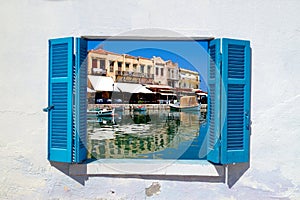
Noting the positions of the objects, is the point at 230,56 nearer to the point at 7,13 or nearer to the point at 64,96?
the point at 64,96

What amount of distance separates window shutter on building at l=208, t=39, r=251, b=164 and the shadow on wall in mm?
125

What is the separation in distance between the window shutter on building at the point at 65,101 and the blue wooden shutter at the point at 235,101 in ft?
3.95

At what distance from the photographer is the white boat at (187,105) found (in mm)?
18219

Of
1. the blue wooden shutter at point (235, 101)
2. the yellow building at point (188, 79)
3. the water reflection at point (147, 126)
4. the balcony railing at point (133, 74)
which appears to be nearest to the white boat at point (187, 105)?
the water reflection at point (147, 126)

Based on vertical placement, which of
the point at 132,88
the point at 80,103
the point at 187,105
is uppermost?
the point at 132,88

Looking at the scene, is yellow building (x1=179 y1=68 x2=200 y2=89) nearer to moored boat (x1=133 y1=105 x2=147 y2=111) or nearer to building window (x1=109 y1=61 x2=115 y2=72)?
moored boat (x1=133 y1=105 x2=147 y2=111)

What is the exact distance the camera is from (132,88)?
13.8 meters

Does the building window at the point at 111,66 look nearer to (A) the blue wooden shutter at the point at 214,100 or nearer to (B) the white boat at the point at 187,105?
(B) the white boat at the point at 187,105

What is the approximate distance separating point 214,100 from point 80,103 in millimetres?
1148

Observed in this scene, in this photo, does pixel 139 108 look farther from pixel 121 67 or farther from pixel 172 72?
pixel 121 67

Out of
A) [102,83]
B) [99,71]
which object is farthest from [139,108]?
[99,71]

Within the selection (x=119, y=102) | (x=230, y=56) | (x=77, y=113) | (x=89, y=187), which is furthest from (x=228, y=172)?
(x=119, y=102)

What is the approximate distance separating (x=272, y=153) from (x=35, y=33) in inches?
92.1

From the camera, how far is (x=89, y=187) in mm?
2633
